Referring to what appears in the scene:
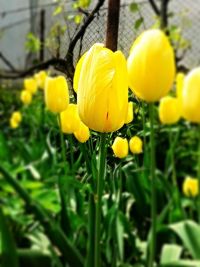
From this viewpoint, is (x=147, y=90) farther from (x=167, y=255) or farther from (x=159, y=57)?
(x=167, y=255)

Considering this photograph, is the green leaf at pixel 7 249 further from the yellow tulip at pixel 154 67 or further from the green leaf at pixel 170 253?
the yellow tulip at pixel 154 67

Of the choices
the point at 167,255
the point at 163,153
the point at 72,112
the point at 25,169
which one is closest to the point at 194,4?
the point at 163,153

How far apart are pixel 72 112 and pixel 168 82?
5.8 inches

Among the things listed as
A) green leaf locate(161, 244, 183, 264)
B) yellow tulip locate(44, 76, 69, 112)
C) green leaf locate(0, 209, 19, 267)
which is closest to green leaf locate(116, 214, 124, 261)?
green leaf locate(161, 244, 183, 264)

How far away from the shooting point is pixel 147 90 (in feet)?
1.19

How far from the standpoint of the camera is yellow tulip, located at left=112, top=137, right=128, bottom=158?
421 mm

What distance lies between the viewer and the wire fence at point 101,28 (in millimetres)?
431

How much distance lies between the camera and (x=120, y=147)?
43 cm

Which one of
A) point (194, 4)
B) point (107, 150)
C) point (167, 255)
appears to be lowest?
point (167, 255)

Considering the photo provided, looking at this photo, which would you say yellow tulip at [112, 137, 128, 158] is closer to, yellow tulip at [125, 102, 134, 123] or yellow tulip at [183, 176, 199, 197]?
yellow tulip at [125, 102, 134, 123]

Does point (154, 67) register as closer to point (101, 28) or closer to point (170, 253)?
point (101, 28)

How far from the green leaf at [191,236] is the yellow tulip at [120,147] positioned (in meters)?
0.97

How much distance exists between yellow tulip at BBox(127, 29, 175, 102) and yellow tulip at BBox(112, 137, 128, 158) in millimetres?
62

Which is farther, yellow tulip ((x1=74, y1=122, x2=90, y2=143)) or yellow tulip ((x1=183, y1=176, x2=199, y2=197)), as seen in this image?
yellow tulip ((x1=183, y1=176, x2=199, y2=197))
